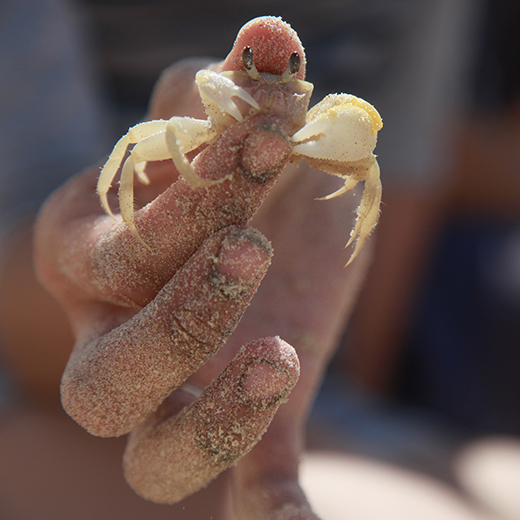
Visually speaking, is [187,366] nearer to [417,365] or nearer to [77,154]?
[77,154]

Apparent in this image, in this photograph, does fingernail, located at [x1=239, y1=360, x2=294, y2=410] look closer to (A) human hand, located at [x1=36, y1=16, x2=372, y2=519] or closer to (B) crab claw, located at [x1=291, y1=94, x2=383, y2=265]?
(A) human hand, located at [x1=36, y1=16, x2=372, y2=519]

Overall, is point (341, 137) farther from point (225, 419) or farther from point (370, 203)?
point (225, 419)

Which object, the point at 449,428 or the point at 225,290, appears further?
the point at 449,428

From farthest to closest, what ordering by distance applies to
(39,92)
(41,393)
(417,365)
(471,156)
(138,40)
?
1. (471,156)
2. (417,365)
3. (138,40)
4. (39,92)
5. (41,393)

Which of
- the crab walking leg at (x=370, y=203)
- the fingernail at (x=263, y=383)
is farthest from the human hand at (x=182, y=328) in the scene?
the crab walking leg at (x=370, y=203)

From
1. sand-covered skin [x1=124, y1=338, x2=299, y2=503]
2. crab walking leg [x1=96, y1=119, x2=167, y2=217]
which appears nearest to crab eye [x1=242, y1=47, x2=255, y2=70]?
crab walking leg [x1=96, y1=119, x2=167, y2=217]

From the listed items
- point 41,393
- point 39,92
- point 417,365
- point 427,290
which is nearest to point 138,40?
point 39,92
